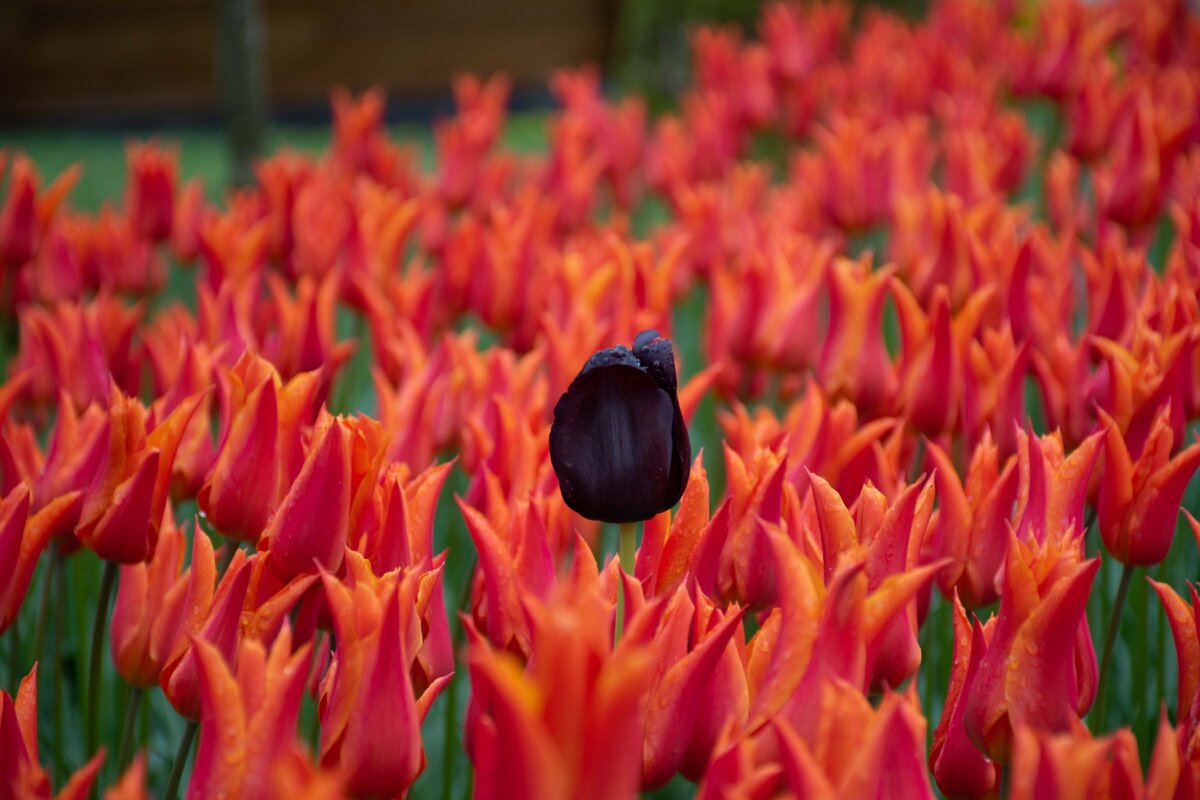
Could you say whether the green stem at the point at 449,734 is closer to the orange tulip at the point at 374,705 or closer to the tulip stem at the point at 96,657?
the tulip stem at the point at 96,657

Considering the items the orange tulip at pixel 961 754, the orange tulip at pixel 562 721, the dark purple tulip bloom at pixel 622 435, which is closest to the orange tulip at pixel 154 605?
the dark purple tulip bloom at pixel 622 435

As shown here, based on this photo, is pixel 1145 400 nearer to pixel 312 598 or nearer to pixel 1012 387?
pixel 1012 387

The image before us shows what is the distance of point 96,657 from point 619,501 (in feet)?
2.25

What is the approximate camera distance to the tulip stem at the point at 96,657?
1.31 metres

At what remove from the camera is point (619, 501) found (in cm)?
104

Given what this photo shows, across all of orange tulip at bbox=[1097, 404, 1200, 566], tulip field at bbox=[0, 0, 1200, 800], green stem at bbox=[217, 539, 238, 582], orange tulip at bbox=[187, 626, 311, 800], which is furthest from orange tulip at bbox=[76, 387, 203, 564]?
orange tulip at bbox=[1097, 404, 1200, 566]

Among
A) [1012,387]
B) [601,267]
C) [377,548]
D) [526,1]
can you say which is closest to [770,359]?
[601,267]

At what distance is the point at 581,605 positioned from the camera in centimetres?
73

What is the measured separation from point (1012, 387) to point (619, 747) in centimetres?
100

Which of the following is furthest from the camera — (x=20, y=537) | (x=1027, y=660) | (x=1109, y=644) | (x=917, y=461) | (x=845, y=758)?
(x=917, y=461)

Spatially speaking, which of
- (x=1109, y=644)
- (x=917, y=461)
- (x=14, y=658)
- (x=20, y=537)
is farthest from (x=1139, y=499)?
(x=14, y=658)

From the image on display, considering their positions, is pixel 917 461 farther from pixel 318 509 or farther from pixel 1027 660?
pixel 318 509

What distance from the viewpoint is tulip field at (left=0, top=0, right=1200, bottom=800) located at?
0.83 meters

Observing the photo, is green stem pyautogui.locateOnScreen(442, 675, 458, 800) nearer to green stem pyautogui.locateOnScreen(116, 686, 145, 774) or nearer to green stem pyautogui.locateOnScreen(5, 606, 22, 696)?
green stem pyautogui.locateOnScreen(116, 686, 145, 774)
